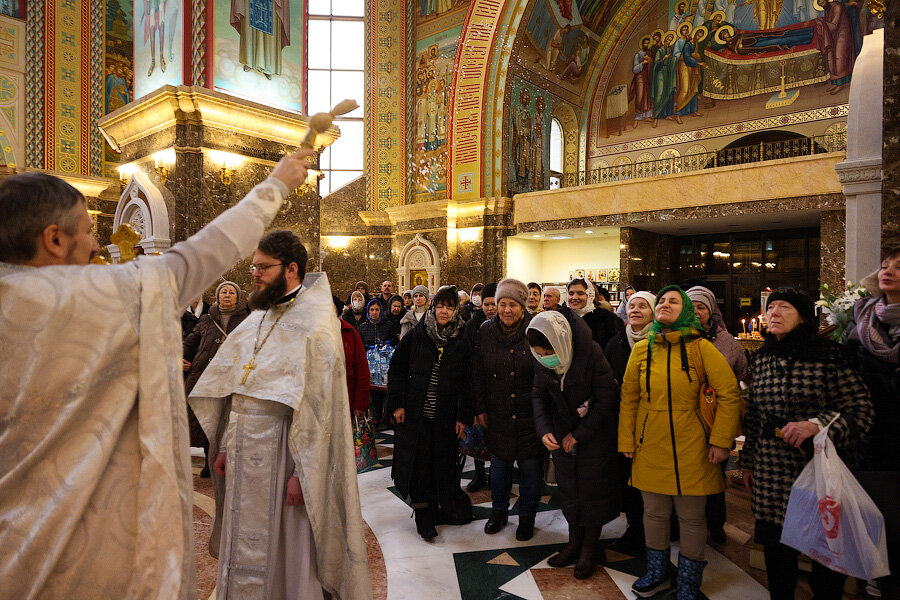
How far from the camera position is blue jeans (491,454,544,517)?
351 cm

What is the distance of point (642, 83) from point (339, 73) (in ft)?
30.3

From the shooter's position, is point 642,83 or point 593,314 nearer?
point 593,314

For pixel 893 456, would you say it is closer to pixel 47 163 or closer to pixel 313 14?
pixel 47 163

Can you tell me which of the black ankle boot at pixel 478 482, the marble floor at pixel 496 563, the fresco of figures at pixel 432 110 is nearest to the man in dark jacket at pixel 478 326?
the black ankle boot at pixel 478 482

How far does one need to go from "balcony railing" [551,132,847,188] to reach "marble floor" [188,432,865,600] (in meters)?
10.7

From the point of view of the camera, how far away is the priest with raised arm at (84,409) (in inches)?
43.5

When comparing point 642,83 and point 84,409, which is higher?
point 642,83

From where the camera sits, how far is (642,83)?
1648 cm

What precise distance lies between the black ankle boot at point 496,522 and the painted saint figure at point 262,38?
20.3ft

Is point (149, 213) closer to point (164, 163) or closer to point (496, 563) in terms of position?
point (164, 163)

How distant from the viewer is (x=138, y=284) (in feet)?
3.93

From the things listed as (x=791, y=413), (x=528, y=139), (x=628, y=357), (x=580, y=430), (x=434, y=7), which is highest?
(x=434, y=7)

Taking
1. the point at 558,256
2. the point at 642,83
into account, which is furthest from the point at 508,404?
the point at 642,83

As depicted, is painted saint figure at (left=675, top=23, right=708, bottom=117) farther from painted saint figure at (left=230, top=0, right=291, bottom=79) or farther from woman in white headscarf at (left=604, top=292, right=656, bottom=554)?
woman in white headscarf at (left=604, top=292, right=656, bottom=554)
